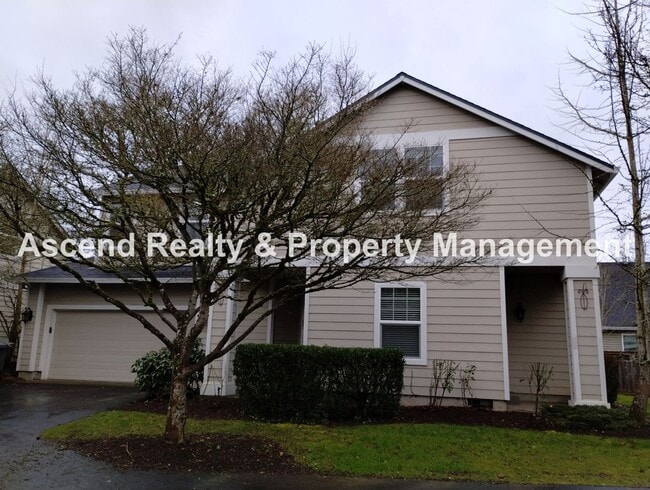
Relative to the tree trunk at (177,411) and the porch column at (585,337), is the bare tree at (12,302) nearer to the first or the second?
the tree trunk at (177,411)

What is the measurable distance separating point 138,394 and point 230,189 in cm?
693

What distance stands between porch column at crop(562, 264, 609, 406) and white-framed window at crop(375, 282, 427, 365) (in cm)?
292

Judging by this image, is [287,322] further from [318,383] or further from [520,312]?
[520,312]

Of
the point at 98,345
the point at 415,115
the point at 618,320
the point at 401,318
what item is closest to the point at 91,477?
the point at 401,318

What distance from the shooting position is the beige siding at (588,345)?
9.72 meters

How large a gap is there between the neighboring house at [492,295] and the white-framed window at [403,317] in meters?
0.02

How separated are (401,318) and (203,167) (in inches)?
242

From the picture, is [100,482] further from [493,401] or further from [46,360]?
[46,360]

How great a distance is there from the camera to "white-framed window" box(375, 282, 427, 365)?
34.6ft

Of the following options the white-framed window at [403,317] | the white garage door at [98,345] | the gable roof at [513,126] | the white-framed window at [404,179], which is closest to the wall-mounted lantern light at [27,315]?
the white garage door at [98,345]

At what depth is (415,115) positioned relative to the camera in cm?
1151

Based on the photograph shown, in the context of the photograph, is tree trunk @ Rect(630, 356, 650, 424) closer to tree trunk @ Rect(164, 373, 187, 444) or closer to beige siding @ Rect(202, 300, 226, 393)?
tree trunk @ Rect(164, 373, 187, 444)

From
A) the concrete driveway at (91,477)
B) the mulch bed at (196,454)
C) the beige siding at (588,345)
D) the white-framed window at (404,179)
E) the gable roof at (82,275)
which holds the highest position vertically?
the white-framed window at (404,179)

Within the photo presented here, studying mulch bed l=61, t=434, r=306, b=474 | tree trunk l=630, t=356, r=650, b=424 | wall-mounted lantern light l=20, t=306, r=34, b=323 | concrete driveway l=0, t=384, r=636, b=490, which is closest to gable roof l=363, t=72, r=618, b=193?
tree trunk l=630, t=356, r=650, b=424
